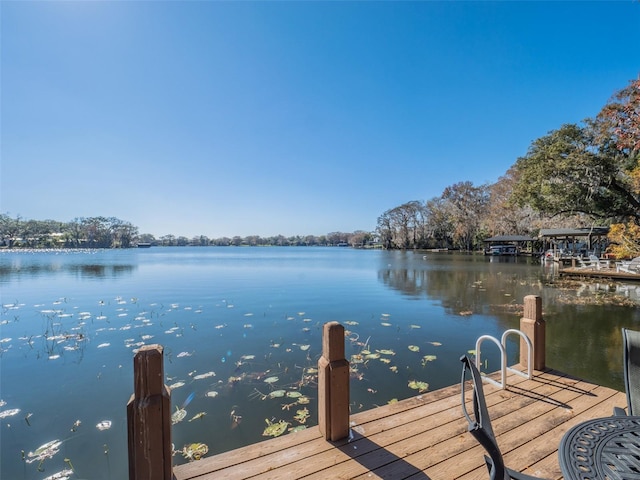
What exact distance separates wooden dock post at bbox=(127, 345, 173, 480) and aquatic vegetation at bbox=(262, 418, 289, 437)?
1.60 m

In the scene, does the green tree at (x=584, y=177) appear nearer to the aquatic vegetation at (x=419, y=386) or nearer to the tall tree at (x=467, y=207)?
the aquatic vegetation at (x=419, y=386)

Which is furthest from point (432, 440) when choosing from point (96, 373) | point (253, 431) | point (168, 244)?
point (168, 244)

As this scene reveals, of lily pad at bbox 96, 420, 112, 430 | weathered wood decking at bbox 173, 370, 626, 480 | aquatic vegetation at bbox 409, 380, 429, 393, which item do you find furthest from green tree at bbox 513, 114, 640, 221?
lily pad at bbox 96, 420, 112, 430

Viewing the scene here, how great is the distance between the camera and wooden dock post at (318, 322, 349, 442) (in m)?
1.95

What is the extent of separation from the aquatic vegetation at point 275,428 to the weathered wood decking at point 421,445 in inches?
36.8

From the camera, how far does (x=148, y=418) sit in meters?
1.39

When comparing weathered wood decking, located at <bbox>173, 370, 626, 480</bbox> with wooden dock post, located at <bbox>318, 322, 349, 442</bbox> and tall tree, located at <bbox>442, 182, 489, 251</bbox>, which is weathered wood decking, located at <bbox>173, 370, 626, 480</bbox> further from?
tall tree, located at <bbox>442, 182, 489, 251</bbox>

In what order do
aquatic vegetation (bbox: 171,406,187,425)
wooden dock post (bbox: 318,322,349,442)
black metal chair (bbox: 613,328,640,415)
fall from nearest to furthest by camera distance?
1. black metal chair (bbox: 613,328,640,415)
2. wooden dock post (bbox: 318,322,349,442)
3. aquatic vegetation (bbox: 171,406,187,425)

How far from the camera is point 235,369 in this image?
4.37m

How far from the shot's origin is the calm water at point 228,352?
300cm

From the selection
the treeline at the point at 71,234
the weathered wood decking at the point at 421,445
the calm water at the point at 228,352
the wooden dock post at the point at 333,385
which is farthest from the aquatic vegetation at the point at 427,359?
the treeline at the point at 71,234

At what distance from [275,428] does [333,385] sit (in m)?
1.43

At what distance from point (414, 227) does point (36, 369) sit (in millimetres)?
54748

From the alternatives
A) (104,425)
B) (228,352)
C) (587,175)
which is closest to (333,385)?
(104,425)
